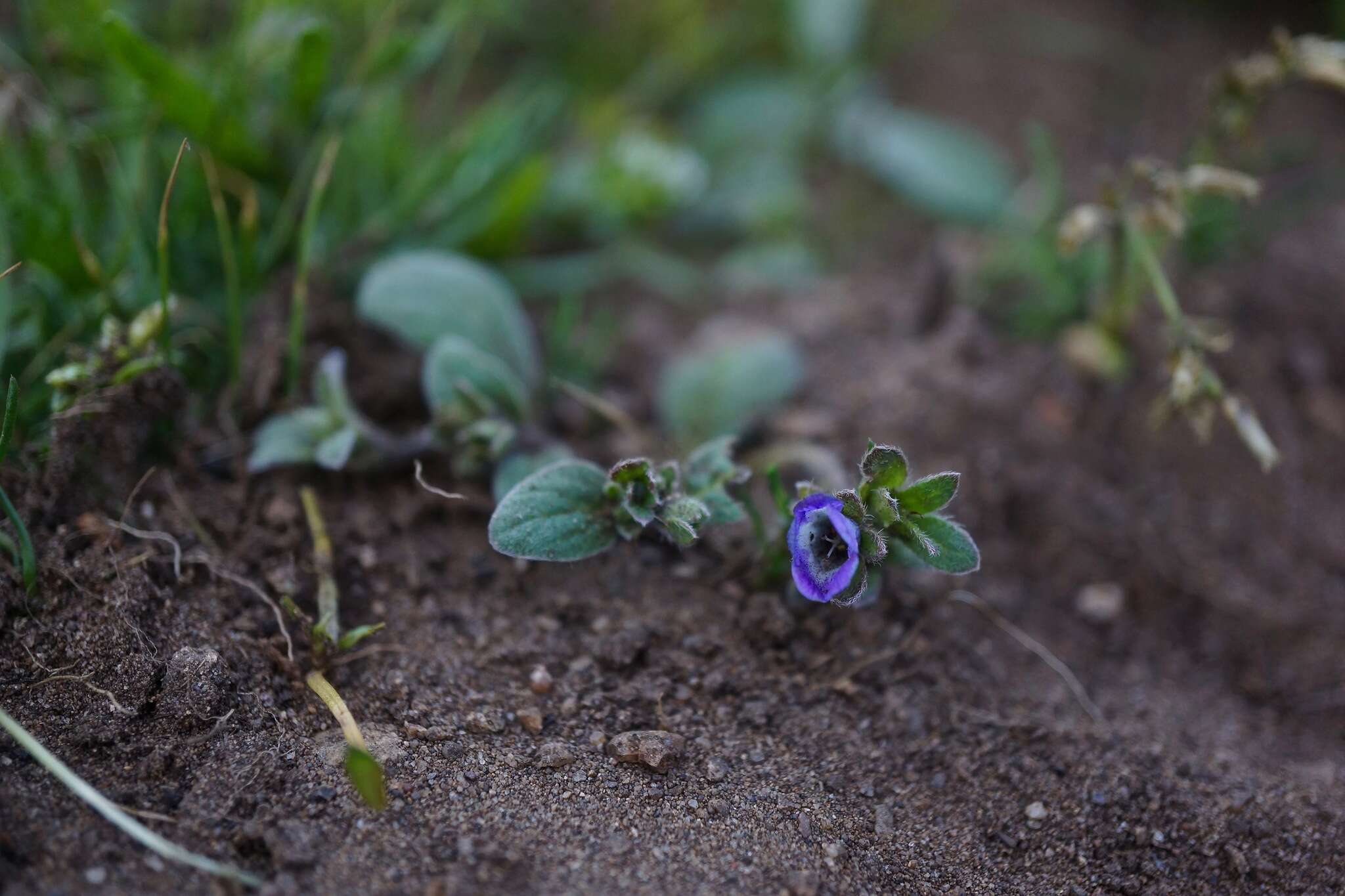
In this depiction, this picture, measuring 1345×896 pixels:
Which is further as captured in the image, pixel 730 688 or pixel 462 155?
pixel 462 155

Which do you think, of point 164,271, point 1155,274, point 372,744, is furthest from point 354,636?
point 1155,274

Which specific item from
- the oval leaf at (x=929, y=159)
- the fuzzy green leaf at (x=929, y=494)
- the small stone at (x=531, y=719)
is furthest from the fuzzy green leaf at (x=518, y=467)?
the oval leaf at (x=929, y=159)

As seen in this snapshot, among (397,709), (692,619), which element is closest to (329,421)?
(397,709)

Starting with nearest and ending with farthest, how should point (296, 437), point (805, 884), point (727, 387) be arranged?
point (805, 884) → point (296, 437) → point (727, 387)

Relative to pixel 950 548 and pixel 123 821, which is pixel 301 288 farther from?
pixel 950 548

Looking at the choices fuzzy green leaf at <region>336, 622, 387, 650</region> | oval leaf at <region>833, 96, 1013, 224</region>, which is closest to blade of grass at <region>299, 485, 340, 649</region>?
fuzzy green leaf at <region>336, 622, 387, 650</region>

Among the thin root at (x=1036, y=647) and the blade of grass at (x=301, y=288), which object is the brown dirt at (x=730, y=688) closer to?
the thin root at (x=1036, y=647)
